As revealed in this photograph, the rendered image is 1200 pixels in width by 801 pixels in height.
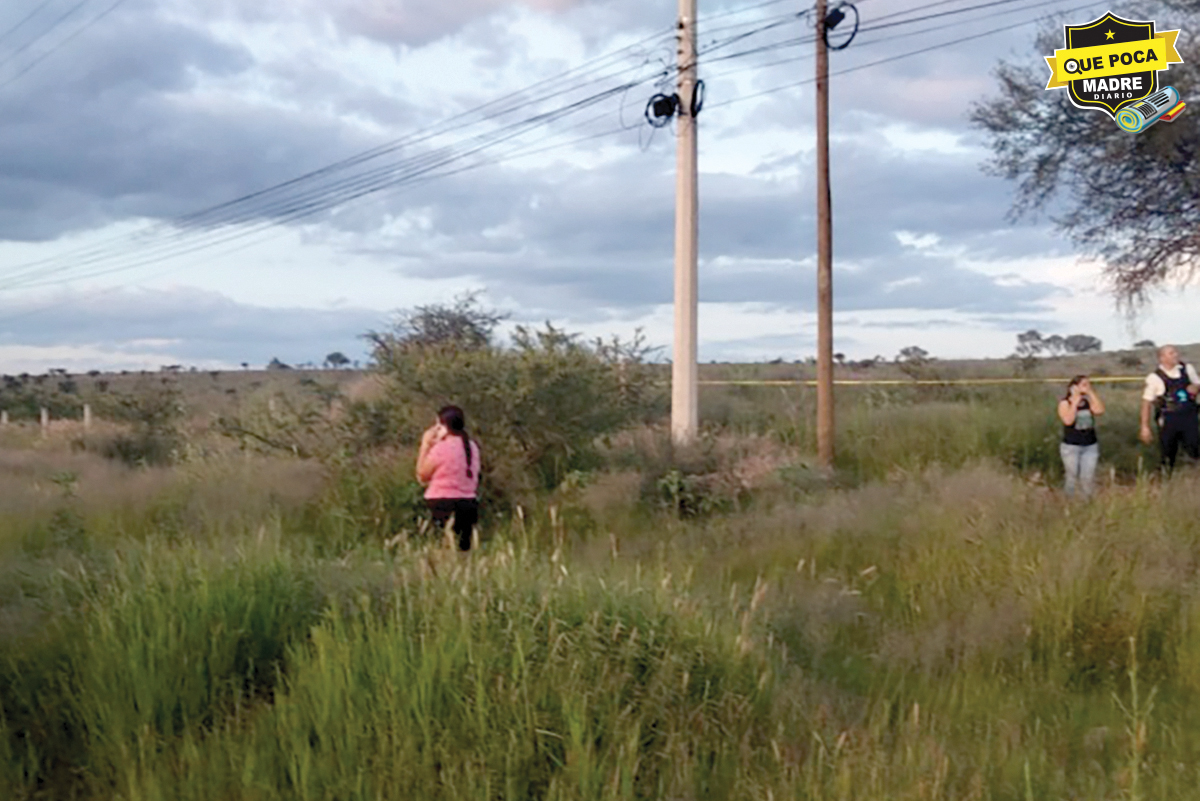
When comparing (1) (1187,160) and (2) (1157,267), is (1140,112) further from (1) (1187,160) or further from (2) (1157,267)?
(2) (1157,267)

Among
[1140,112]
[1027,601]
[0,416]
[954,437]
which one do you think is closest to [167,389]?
[0,416]

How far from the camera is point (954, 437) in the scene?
750 inches

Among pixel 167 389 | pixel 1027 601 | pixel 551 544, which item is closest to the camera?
pixel 1027 601

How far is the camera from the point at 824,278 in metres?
18.1

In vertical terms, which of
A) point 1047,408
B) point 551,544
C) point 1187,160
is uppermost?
point 1187,160

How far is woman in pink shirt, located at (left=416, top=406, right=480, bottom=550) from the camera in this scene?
12.0m

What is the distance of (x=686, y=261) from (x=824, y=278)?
2.07m

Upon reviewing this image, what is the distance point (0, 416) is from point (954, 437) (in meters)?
34.9

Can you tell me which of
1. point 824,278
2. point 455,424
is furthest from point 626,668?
point 824,278

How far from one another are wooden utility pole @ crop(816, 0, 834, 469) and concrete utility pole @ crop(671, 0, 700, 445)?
6.20 feet

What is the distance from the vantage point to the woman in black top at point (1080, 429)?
15.3 meters
